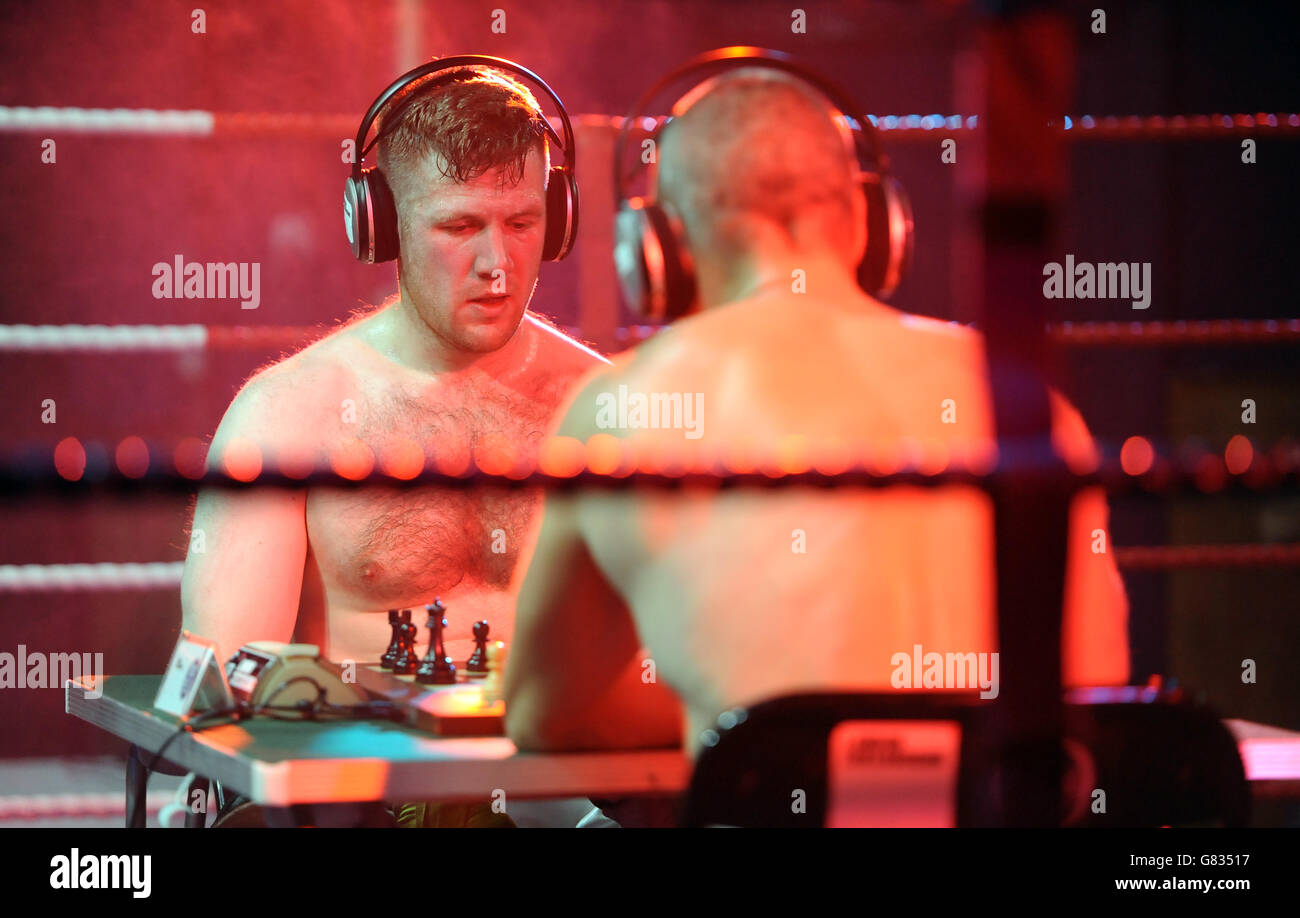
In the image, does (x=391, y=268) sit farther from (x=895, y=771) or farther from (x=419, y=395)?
(x=895, y=771)

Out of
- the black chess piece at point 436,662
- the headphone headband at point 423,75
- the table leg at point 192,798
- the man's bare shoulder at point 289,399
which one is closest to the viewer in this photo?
the black chess piece at point 436,662

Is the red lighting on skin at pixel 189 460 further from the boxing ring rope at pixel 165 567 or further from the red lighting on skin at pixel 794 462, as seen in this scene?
the boxing ring rope at pixel 165 567

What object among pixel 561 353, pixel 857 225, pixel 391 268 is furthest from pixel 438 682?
pixel 391 268

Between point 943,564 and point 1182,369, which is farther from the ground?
point 1182,369

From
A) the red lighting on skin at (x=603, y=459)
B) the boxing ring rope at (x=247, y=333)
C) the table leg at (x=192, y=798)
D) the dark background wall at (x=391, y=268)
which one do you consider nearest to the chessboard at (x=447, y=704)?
the table leg at (x=192, y=798)

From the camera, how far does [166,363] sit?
137 inches

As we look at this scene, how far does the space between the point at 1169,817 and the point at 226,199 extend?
2.68 m

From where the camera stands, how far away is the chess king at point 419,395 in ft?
5.80

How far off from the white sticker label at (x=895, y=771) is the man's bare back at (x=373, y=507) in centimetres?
99

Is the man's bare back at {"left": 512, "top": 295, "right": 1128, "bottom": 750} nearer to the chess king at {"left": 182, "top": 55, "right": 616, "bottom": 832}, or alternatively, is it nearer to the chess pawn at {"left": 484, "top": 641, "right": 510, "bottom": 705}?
the chess pawn at {"left": 484, "top": 641, "right": 510, "bottom": 705}

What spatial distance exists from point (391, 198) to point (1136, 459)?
1.29m

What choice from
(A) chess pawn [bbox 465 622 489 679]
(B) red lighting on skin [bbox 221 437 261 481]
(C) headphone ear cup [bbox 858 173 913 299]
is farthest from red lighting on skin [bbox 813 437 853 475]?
(A) chess pawn [bbox 465 622 489 679]
